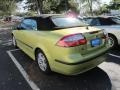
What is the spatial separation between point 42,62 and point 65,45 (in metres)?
1.17

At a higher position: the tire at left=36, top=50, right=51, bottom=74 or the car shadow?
the tire at left=36, top=50, right=51, bottom=74

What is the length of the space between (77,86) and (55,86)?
50 centimetres

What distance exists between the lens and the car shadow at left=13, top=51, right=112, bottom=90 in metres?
4.45

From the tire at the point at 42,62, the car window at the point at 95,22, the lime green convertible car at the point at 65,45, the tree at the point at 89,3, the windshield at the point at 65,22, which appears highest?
the tree at the point at 89,3

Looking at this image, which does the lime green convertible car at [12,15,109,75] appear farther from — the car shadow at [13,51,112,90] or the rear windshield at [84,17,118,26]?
the rear windshield at [84,17,118,26]

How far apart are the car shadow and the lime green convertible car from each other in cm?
24

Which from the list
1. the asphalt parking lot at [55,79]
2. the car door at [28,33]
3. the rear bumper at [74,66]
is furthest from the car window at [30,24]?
the rear bumper at [74,66]

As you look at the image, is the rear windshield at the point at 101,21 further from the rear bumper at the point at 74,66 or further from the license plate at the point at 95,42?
the rear bumper at the point at 74,66

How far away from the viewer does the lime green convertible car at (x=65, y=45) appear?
4.30 m

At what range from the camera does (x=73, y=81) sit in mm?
4750

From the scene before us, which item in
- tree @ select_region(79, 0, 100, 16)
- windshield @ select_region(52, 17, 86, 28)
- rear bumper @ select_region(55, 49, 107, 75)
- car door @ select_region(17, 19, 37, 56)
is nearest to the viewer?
rear bumper @ select_region(55, 49, 107, 75)

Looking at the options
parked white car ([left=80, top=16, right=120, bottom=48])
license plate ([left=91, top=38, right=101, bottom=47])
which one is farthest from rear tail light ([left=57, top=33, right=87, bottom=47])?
parked white car ([left=80, top=16, right=120, bottom=48])

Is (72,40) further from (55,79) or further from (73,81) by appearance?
(55,79)

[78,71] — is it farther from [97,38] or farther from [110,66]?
[110,66]
